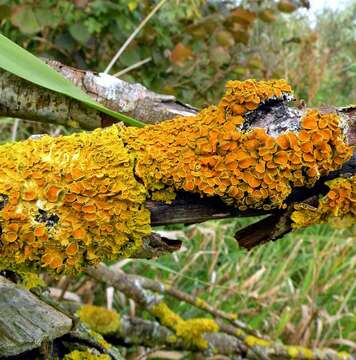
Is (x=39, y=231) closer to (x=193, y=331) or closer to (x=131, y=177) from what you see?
(x=131, y=177)

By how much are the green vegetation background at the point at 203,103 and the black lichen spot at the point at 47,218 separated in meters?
1.21

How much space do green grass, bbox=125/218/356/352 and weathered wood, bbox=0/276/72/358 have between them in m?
1.08

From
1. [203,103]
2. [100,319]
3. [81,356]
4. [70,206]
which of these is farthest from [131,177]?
[203,103]

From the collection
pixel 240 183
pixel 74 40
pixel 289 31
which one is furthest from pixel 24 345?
pixel 289 31

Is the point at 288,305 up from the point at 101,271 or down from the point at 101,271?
down

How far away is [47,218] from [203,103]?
4.61 ft

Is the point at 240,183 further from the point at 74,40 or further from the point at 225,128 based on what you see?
the point at 74,40

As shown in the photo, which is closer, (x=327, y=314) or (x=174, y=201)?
(x=174, y=201)

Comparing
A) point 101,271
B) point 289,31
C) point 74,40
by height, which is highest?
point 289,31

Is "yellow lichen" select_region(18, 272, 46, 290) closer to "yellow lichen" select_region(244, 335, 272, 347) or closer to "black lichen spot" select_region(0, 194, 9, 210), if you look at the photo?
"black lichen spot" select_region(0, 194, 9, 210)

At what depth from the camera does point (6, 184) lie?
72 centimetres

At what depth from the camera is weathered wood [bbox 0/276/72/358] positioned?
Result: 32.6 inches

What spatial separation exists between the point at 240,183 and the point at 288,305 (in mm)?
1669

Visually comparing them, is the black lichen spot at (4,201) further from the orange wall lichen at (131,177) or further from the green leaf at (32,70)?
the green leaf at (32,70)
